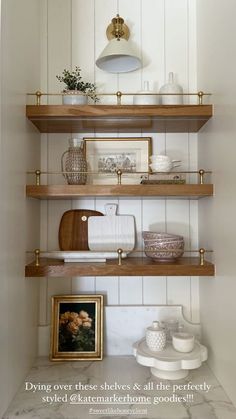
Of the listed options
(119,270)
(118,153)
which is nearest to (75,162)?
(118,153)

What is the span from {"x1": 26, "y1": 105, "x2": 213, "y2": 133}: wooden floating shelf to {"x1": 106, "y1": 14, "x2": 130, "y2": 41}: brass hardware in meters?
0.39

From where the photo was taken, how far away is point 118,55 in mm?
1280

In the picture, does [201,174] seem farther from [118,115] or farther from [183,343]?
[183,343]

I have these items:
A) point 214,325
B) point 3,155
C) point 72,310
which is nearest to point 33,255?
point 72,310

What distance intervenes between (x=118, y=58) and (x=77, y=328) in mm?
1107

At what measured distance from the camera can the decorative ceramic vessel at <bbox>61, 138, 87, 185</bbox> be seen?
122 cm

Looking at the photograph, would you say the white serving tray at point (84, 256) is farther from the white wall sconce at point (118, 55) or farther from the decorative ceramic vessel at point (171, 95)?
the white wall sconce at point (118, 55)

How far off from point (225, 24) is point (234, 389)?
1.12m

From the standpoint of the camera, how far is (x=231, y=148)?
0.98 metres

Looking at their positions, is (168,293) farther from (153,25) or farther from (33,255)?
(153,25)

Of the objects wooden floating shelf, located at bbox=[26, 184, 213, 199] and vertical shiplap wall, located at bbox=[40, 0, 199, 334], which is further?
vertical shiplap wall, located at bbox=[40, 0, 199, 334]

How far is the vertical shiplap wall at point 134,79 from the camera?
4.43ft

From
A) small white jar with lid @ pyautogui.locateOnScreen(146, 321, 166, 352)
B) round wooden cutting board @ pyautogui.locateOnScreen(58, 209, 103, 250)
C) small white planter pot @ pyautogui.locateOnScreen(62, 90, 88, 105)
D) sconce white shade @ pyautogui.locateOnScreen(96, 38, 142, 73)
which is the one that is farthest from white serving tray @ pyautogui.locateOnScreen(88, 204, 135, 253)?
sconce white shade @ pyautogui.locateOnScreen(96, 38, 142, 73)

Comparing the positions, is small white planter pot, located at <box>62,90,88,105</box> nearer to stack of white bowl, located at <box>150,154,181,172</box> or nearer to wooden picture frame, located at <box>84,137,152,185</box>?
wooden picture frame, located at <box>84,137,152,185</box>
